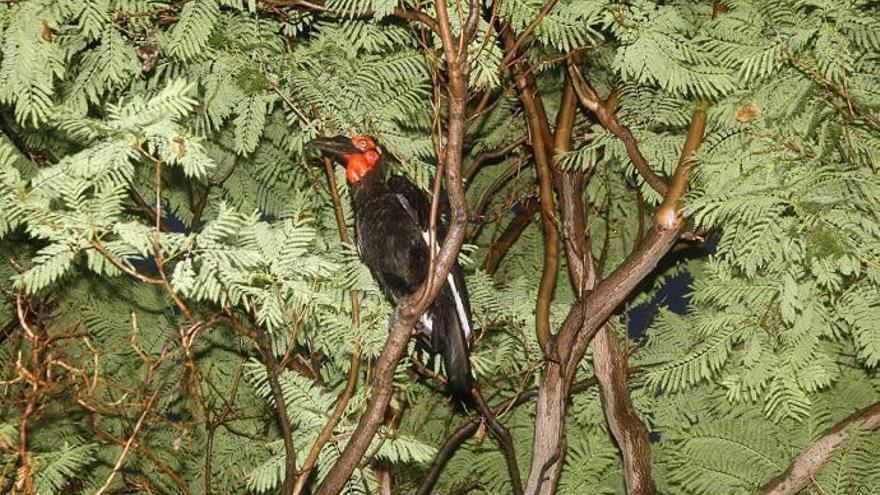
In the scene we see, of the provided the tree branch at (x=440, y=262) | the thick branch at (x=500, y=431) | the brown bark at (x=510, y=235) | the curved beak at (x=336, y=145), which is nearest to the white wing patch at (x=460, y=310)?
the thick branch at (x=500, y=431)

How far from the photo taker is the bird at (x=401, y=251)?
3.85m

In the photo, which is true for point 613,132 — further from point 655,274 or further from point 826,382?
point 655,274

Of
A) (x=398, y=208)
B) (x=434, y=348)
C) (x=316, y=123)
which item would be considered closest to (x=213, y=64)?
(x=316, y=123)

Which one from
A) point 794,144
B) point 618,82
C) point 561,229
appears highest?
point 618,82

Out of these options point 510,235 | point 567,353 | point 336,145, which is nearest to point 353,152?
point 336,145

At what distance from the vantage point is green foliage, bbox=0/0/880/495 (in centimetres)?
263

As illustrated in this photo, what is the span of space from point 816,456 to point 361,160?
6.60 ft

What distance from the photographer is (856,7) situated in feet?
10.4

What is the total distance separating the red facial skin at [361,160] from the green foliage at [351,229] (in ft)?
0.24

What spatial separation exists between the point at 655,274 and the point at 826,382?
6.92 feet

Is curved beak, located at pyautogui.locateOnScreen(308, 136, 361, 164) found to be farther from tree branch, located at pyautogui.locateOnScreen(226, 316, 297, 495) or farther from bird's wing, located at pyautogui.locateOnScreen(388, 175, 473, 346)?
tree branch, located at pyautogui.locateOnScreen(226, 316, 297, 495)

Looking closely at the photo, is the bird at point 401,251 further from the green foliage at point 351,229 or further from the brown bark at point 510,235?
the brown bark at point 510,235

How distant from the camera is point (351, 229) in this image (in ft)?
14.8

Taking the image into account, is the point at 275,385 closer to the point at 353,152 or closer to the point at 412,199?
the point at 353,152
